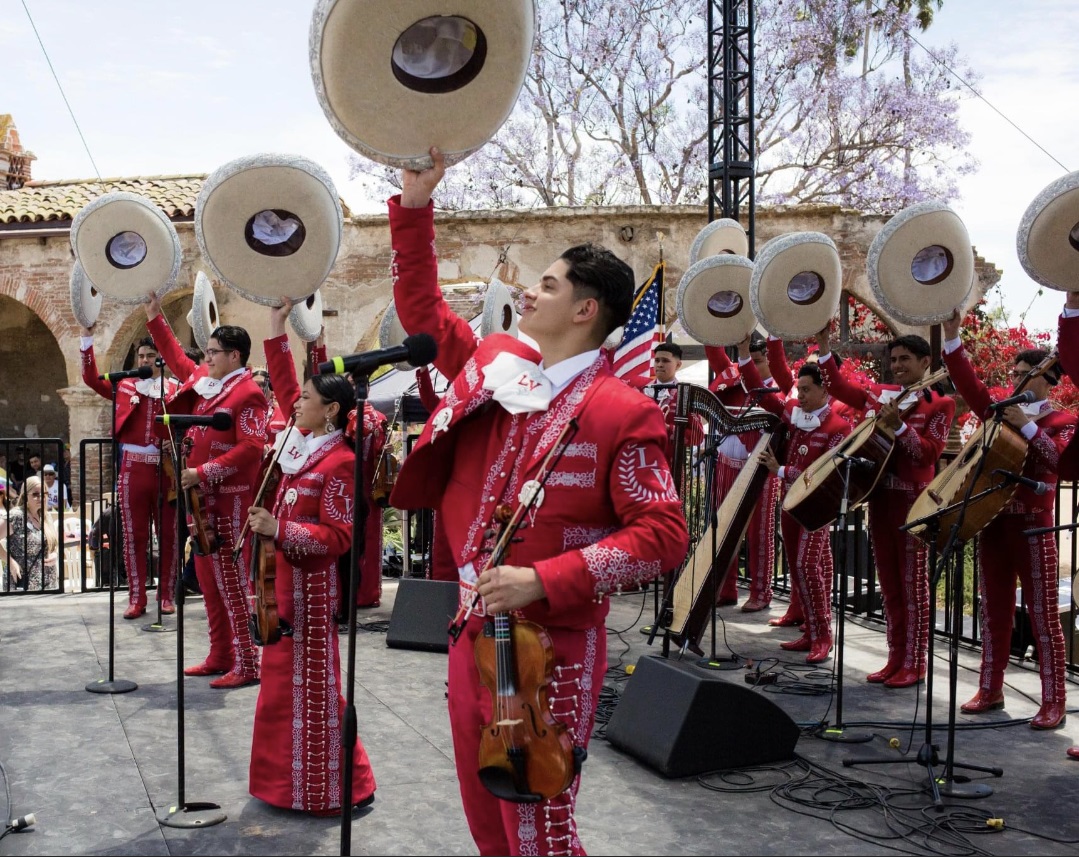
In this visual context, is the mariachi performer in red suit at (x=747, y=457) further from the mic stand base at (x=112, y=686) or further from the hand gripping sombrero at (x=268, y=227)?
the mic stand base at (x=112, y=686)

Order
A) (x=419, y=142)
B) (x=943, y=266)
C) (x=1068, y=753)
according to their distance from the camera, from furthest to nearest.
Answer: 1. (x=943, y=266)
2. (x=1068, y=753)
3. (x=419, y=142)

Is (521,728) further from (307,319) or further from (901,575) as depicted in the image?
(307,319)

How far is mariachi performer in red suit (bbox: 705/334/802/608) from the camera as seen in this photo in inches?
304

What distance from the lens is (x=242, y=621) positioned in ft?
20.7

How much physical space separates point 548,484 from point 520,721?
0.53m

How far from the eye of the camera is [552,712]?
8.04ft

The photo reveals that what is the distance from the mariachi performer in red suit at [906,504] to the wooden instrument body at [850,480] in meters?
0.10

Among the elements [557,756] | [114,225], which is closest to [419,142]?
[557,756]

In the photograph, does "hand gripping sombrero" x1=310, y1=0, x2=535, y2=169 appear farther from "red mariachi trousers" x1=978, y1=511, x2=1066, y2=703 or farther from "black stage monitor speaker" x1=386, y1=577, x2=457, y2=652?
"black stage monitor speaker" x1=386, y1=577, x2=457, y2=652

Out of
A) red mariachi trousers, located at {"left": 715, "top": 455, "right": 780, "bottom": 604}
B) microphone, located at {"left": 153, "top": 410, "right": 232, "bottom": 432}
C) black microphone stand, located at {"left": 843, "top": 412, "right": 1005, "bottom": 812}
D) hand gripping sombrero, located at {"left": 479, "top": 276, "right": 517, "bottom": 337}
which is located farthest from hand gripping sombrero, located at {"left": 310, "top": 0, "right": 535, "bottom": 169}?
red mariachi trousers, located at {"left": 715, "top": 455, "right": 780, "bottom": 604}

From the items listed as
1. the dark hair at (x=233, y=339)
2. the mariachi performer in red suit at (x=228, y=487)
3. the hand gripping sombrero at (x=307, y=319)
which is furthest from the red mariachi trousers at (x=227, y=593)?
the hand gripping sombrero at (x=307, y=319)

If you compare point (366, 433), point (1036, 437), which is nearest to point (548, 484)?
point (1036, 437)

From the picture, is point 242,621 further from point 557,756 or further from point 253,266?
point 557,756

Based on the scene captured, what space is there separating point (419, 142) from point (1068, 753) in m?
4.23
